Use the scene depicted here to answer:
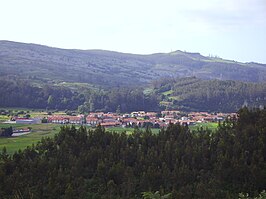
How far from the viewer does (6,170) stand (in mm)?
26641

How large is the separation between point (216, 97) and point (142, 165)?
86900 millimetres

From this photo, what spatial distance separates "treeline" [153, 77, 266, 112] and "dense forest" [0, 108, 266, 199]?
232 feet

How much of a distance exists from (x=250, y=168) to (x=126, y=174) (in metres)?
8.62

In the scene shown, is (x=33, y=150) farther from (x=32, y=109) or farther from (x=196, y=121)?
(x=32, y=109)

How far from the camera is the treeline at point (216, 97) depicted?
345 ft

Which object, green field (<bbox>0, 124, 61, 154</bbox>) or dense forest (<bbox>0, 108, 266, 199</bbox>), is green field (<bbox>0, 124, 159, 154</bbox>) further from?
dense forest (<bbox>0, 108, 266, 199</bbox>)

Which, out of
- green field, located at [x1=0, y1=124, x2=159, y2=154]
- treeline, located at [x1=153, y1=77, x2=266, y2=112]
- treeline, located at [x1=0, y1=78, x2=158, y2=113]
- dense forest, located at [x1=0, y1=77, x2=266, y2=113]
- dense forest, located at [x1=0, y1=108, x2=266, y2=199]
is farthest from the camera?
treeline, located at [x1=153, y1=77, x2=266, y2=112]

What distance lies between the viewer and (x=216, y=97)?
4385 inches

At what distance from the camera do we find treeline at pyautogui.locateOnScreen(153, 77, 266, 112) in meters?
105

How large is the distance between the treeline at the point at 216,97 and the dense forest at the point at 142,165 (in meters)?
70.6

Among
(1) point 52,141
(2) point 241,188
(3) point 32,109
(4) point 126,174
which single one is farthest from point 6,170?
(3) point 32,109

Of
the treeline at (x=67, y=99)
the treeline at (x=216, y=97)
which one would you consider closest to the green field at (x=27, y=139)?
the treeline at (x=67, y=99)

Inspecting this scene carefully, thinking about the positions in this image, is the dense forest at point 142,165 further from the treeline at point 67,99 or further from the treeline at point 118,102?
the treeline at point 118,102

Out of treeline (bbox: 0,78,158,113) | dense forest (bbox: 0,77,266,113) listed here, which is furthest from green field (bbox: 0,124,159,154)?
treeline (bbox: 0,78,158,113)
